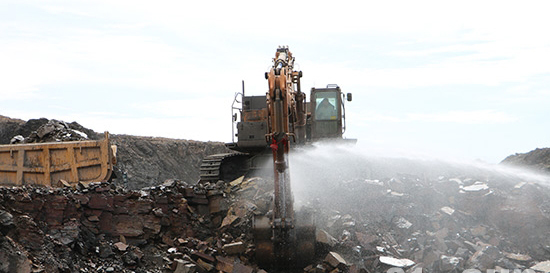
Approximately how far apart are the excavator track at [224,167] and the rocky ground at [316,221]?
1999 mm

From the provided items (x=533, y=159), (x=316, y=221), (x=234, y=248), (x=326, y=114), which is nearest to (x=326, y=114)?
(x=326, y=114)

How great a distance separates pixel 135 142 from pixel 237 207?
584 inches

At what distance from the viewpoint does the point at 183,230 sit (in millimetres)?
11695

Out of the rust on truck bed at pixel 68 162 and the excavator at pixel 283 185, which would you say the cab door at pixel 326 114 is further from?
the rust on truck bed at pixel 68 162

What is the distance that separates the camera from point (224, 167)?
15.9 metres

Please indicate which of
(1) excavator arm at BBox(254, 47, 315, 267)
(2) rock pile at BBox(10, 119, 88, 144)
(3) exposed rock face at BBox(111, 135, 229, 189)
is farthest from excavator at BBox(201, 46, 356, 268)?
(3) exposed rock face at BBox(111, 135, 229, 189)

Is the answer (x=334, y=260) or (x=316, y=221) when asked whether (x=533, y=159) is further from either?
(x=334, y=260)

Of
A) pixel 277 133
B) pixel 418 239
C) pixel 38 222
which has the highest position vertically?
pixel 277 133

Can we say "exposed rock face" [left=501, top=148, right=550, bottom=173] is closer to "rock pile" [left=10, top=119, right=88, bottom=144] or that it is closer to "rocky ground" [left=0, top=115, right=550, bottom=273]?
"rocky ground" [left=0, top=115, right=550, bottom=273]

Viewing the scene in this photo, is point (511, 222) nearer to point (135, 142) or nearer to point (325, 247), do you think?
point (325, 247)

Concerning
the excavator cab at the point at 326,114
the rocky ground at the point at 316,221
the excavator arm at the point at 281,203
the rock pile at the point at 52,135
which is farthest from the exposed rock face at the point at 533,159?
the rock pile at the point at 52,135

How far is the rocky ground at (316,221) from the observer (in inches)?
380

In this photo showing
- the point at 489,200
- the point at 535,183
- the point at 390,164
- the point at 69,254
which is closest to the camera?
the point at 69,254

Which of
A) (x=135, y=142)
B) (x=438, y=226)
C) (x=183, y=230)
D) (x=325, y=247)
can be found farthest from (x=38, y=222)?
(x=135, y=142)
